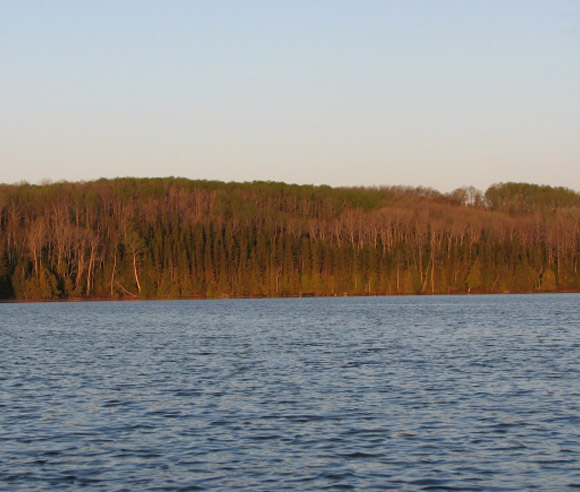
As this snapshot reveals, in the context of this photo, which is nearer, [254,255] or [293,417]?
[293,417]

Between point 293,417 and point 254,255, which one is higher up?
point 254,255

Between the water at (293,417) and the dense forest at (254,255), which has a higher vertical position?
the dense forest at (254,255)

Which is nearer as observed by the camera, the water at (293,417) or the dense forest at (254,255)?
the water at (293,417)

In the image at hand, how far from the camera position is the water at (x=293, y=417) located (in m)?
18.9

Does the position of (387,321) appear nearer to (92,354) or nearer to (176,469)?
(92,354)

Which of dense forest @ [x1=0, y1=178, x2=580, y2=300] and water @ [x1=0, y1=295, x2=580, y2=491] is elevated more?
dense forest @ [x1=0, y1=178, x2=580, y2=300]

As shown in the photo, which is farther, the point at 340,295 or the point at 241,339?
the point at 340,295

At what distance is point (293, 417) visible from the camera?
2561cm

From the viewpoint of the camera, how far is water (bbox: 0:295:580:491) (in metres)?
18.9

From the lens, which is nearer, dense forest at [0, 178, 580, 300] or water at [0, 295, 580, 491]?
water at [0, 295, 580, 491]

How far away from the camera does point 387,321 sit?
76.8 meters

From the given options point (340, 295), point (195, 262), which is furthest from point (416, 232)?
point (195, 262)

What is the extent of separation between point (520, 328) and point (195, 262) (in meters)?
→ 119

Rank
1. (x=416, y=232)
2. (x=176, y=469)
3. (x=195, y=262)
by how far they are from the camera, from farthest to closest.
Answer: (x=416, y=232)
(x=195, y=262)
(x=176, y=469)
